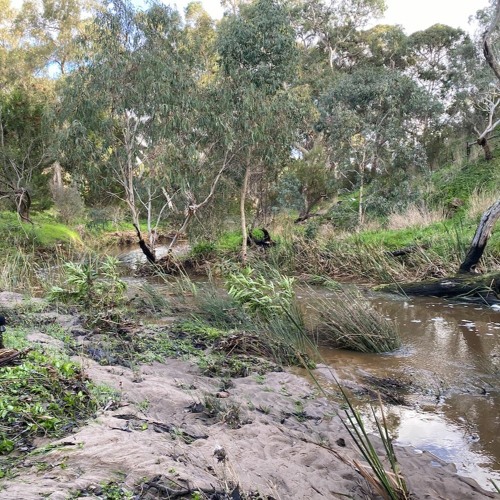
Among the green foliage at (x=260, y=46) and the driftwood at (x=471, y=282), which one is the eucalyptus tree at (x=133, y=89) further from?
the driftwood at (x=471, y=282)

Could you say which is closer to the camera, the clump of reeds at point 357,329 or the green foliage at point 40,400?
the green foliage at point 40,400

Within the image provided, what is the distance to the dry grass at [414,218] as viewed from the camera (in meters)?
15.4

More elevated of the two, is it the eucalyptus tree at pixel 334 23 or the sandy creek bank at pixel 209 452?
the eucalyptus tree at pixel 334 23

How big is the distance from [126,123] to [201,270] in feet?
15.5

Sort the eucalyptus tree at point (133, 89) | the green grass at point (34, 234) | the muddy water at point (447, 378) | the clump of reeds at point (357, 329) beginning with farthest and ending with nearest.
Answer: the green grass at point (34, 234)
the eucalyptus tree at point (133, 89)
the clump of reeds at point (357, 329)
the muddy water at point (447, 378)

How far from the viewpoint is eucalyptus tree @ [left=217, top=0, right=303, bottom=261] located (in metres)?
13.7

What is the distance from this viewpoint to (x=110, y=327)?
264 inches

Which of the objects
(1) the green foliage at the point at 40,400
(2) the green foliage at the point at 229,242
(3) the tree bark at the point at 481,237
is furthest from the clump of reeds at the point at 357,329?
(2) the green foliage at the point at 229,242

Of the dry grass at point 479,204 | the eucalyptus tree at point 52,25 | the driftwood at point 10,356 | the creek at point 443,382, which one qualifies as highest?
the eucalyptus tree at point 52,25

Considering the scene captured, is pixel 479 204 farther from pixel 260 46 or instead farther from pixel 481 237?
pixel 260 46

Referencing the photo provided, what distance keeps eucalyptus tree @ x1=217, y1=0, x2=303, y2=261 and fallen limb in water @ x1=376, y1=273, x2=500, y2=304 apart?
543 centimetres

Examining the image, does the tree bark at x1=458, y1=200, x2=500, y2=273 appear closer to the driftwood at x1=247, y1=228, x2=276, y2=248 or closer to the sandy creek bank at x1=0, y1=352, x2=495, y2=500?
the sandy creek bank at x1=0, y1=352, x2=495, y2=500

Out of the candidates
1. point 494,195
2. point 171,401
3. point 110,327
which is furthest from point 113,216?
point 171,401

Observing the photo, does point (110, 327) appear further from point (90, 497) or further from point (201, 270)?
point (201, 270)
